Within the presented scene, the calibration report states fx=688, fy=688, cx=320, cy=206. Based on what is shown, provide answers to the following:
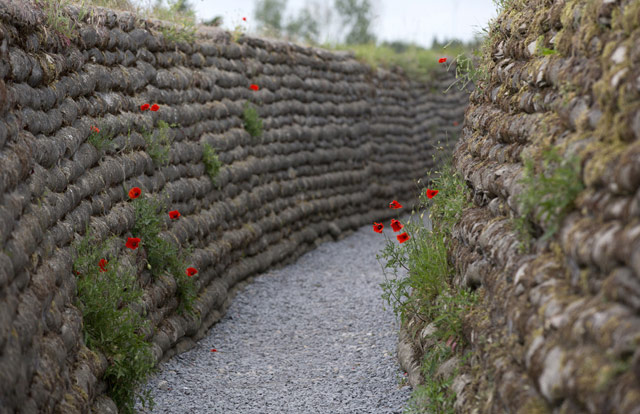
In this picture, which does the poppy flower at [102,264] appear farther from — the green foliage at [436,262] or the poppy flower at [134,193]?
the green foliage at [436,262]

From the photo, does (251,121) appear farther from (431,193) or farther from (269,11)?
(269,11)

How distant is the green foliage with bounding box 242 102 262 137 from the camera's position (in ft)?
23.6

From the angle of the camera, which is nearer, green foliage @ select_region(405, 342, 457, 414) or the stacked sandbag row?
the stacked sandbag row

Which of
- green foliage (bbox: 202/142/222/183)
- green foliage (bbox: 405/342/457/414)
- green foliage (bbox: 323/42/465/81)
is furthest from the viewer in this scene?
green foliage (bbox: 323/42/465/81)

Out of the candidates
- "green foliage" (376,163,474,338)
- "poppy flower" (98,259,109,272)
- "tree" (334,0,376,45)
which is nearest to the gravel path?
"green foliage" (376,163,474,338)

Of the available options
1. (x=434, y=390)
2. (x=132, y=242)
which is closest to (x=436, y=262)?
(x=434, y=390)

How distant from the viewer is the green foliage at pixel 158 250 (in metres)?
4.69

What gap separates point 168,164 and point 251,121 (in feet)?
6.24

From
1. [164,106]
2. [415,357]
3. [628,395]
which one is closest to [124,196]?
[164,106]

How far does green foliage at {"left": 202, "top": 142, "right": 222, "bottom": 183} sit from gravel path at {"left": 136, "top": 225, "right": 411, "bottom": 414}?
3.85 feet

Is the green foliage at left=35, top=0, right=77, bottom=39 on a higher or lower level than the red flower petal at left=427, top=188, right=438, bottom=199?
higher

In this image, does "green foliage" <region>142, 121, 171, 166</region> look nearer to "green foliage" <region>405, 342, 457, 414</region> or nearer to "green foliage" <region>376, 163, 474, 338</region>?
"green foliage" <region>376, 163, 474, 338</region>

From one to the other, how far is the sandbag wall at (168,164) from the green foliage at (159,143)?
0.23ft

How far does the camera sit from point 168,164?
544 centimetres
